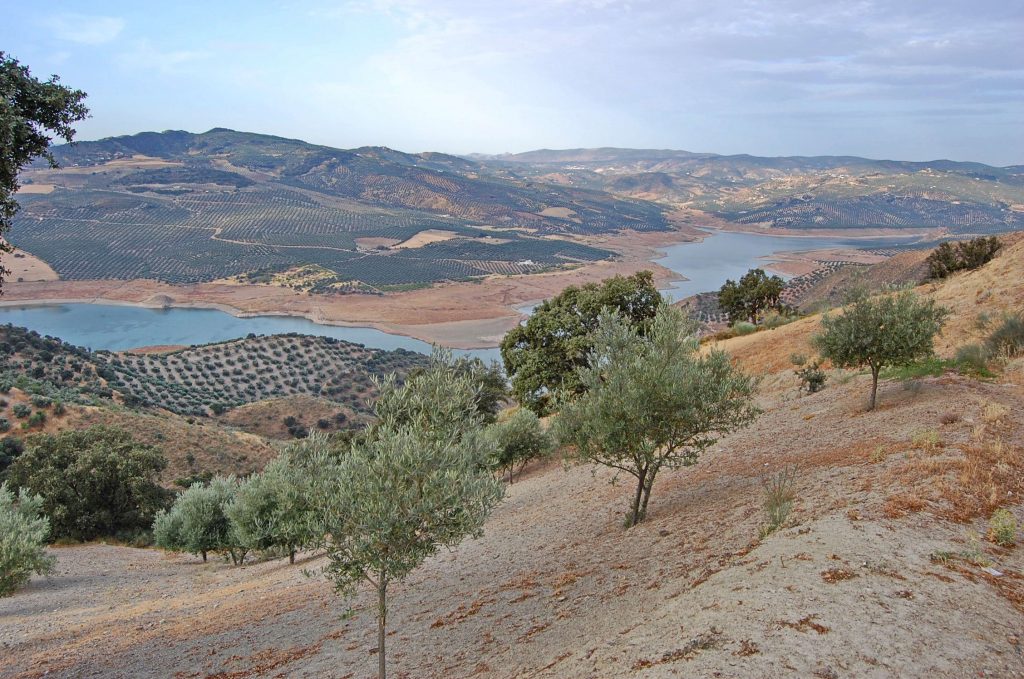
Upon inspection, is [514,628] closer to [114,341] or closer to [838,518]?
[838,518]

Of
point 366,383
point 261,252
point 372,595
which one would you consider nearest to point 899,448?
point 372,595

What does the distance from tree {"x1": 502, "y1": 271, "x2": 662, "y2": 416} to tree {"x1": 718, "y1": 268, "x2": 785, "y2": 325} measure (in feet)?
60.3

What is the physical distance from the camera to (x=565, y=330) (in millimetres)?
25094

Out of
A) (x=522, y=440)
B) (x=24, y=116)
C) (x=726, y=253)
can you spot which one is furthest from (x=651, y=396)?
(x=726, y=253)

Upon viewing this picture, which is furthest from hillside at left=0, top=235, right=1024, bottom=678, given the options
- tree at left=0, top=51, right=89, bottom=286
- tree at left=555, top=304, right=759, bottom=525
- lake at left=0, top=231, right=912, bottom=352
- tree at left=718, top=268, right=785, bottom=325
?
lake at left=0, top=231, right=912, bottom=352

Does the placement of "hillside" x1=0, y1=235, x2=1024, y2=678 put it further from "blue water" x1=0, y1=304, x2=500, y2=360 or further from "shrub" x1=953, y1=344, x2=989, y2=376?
"blue water" x1=0, y1=304, x2=500, y2=360

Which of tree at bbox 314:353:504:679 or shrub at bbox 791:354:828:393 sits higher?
Answer: tree at bbox 314:353:504:679

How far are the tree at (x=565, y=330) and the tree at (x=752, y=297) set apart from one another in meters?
18.4

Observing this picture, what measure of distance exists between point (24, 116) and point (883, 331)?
1433 centimetres

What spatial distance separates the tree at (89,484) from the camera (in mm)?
21922

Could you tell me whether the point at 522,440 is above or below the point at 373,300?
above

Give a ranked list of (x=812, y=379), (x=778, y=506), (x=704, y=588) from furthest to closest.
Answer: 1. (x=812, y=379)
2. (x=778, y=506)
3. (x=704, y=588)

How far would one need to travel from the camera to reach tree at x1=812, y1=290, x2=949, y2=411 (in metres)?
12.2

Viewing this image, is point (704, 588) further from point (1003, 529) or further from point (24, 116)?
point (24, 116)
